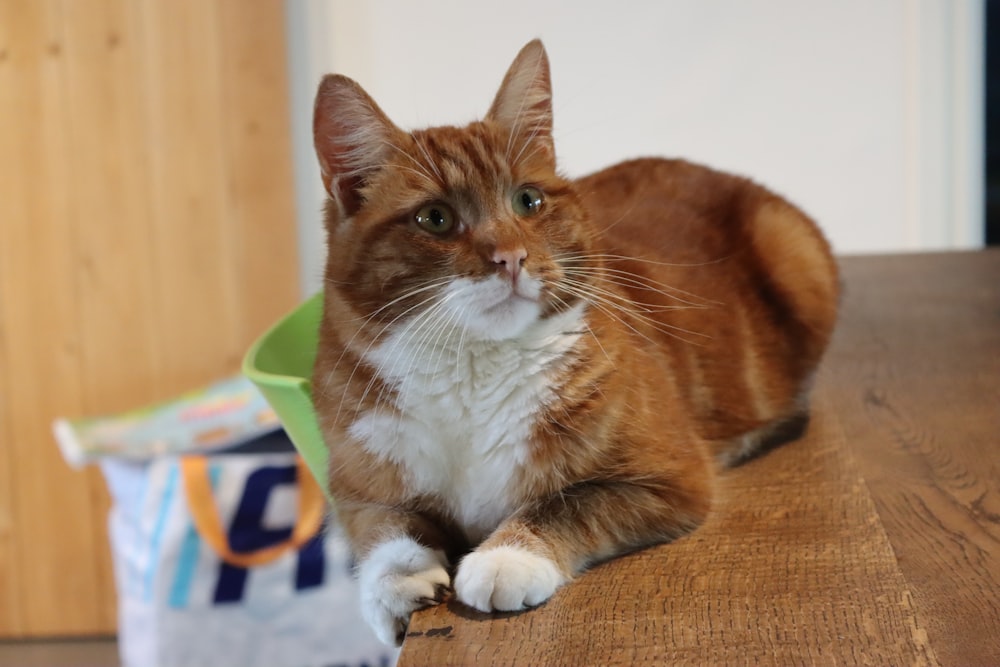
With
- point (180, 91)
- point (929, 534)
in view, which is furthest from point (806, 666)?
point (180, 91)

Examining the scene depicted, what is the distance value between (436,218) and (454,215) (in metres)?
0.02

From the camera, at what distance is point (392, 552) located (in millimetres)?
964

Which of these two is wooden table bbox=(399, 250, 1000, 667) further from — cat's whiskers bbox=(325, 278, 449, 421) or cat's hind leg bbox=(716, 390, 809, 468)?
cat's whiskers bbox=(325, 278, 449, 421)

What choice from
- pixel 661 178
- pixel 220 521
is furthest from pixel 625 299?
pixel 220 521

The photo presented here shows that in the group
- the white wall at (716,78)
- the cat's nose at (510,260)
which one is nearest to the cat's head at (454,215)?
the cat's nose at (510,260)

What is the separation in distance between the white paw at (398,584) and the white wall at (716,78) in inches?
76.2

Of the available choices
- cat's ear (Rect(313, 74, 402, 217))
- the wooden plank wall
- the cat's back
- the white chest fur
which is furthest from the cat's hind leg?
the wooden plank wall

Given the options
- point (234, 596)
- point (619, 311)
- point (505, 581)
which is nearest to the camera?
point (505, 581)

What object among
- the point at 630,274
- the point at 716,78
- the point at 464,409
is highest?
the point at 716,78

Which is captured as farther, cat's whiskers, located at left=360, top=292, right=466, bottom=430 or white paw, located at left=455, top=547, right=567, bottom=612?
cat's whiskers, located at left=360, top=292, right=466, bottom=430

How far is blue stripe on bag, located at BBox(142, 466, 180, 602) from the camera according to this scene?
7.64ft

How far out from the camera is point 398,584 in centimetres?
89

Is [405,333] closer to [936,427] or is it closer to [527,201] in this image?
[527,201]

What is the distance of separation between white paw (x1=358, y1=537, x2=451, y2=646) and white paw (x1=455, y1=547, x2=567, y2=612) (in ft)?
0.11
